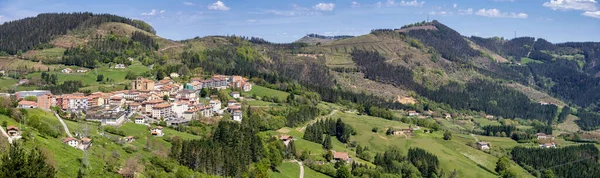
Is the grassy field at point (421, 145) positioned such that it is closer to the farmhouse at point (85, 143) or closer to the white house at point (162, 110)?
the white house at point (162, 110)

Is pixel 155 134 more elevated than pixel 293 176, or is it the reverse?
pixel 155 134

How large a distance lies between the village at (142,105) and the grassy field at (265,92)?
11.3 meters

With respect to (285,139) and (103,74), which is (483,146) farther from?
(103,74)

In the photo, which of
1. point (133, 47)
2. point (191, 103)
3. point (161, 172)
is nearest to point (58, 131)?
point (161, 172)

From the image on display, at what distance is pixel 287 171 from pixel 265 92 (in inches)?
2534

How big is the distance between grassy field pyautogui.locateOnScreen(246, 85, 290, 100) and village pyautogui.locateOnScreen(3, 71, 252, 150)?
11338mm

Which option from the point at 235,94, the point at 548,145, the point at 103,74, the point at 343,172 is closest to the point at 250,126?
the point at 343,172

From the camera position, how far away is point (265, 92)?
14638cm

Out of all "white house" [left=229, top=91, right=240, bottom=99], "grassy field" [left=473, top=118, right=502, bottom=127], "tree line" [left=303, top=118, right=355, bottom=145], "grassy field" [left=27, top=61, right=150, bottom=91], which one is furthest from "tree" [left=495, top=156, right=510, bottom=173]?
"grassy field" [left=27, top=61, right=150, bottom=91]

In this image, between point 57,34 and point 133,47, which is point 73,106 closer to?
point 133,47

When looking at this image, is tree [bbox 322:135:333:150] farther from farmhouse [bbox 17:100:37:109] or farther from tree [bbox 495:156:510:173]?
farmhouse [bbox 17:100:37:109]

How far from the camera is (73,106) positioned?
10012cm

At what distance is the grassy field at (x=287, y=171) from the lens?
79.7 meters

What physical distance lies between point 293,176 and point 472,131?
317 feet
